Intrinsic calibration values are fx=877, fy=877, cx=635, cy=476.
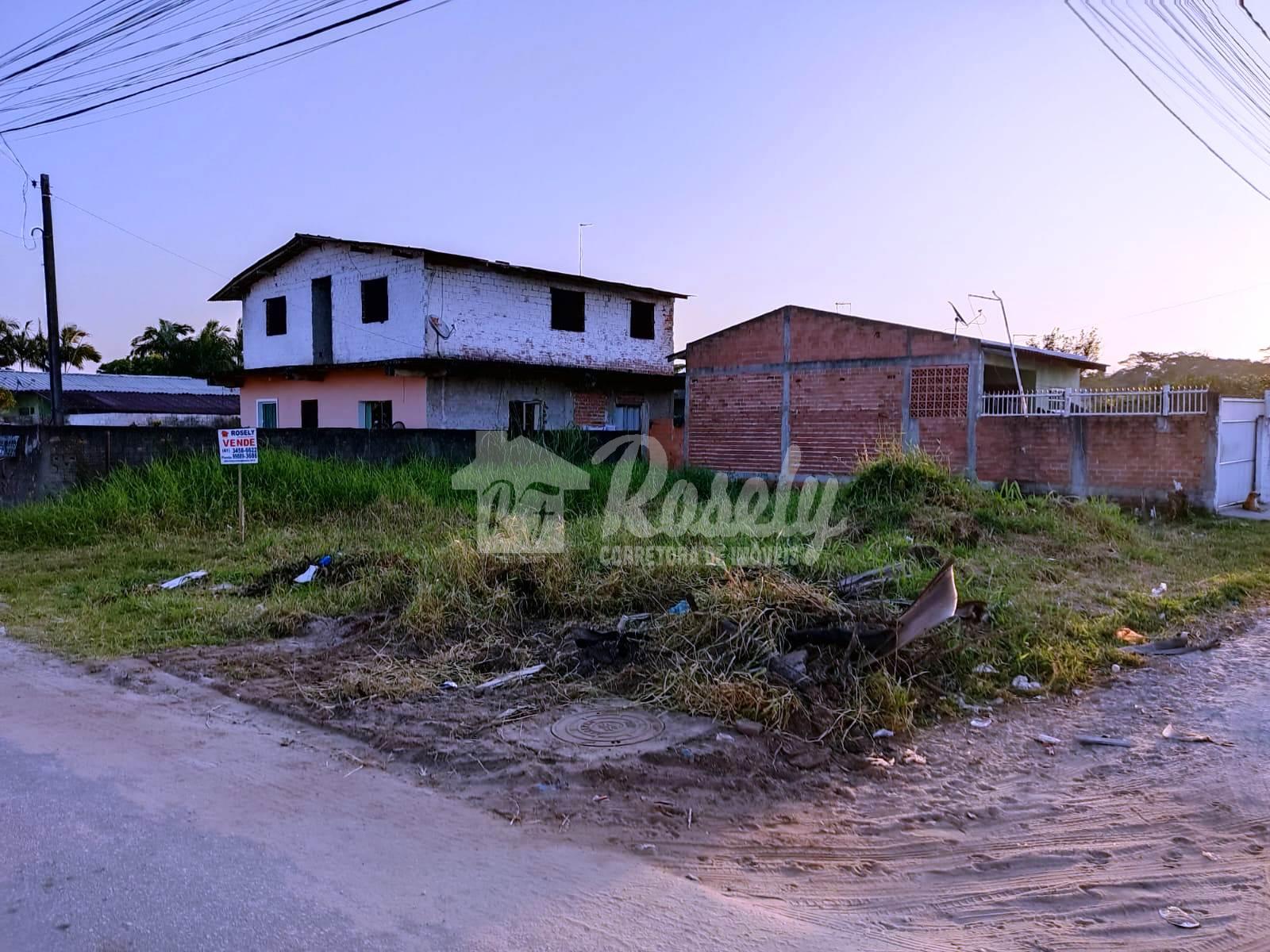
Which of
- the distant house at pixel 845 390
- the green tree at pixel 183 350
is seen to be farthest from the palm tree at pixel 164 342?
the distant house at pixel 845 390

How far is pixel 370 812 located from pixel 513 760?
799mm

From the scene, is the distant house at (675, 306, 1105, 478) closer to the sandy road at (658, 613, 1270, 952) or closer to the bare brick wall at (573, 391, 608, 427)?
the bare brick wall at (573, 391, 608, 427)

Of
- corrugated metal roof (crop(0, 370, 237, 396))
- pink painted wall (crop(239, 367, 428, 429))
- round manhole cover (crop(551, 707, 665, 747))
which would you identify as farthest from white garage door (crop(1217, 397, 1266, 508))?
corrugated metal roof (crop(0, 370, 237, 396))

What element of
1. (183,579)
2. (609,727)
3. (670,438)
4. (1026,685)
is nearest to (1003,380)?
(670,438)

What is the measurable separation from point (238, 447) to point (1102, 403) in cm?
1366

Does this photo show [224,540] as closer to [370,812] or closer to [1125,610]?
[370,812]

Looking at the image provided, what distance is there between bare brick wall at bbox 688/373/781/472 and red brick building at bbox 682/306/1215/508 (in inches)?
1.1

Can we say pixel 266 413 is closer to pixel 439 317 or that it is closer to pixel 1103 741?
pixel 439 317

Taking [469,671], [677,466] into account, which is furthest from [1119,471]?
[469,671]

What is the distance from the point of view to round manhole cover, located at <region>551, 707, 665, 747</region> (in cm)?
462

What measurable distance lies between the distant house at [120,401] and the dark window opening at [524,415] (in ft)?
48.9

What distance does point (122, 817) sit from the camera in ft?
11.9

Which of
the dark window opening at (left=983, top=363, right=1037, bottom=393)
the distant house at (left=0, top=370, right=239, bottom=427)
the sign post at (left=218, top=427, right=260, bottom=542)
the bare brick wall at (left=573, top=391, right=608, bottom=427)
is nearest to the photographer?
the sign post at (left=218, top=427, right=260, bottom=542)

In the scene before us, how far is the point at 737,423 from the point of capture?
2066cm
